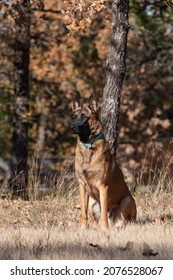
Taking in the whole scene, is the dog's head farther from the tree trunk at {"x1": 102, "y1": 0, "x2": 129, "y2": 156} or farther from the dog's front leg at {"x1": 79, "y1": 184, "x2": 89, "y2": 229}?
the tree trunk at {"x1": 102, "y1": 0, "x2": 129, "y2": 156}

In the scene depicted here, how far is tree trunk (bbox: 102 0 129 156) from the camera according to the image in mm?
12984

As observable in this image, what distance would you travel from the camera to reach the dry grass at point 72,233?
7.78 meters

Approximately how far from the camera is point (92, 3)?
12242mm

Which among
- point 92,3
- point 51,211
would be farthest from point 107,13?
point 51,211

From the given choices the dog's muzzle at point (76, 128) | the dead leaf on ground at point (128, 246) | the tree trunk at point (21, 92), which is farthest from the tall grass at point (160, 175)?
the tree trunk at point (21, 92)

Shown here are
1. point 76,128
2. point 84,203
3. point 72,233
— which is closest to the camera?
point 72,233

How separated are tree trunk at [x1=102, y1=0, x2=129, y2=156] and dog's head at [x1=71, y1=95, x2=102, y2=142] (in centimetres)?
286

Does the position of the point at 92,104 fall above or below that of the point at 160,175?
above

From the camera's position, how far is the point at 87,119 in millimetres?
10148

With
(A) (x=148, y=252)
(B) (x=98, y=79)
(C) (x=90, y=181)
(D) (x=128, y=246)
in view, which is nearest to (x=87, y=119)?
(C) (x=90, y=181)

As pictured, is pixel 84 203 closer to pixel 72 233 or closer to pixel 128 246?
pixel 72 233

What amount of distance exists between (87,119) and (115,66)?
314cm

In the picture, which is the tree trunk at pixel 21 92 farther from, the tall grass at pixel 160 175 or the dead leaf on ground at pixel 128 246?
the dead leaf on ground at pixel 128 246

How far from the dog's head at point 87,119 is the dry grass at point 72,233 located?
1.24 metres
